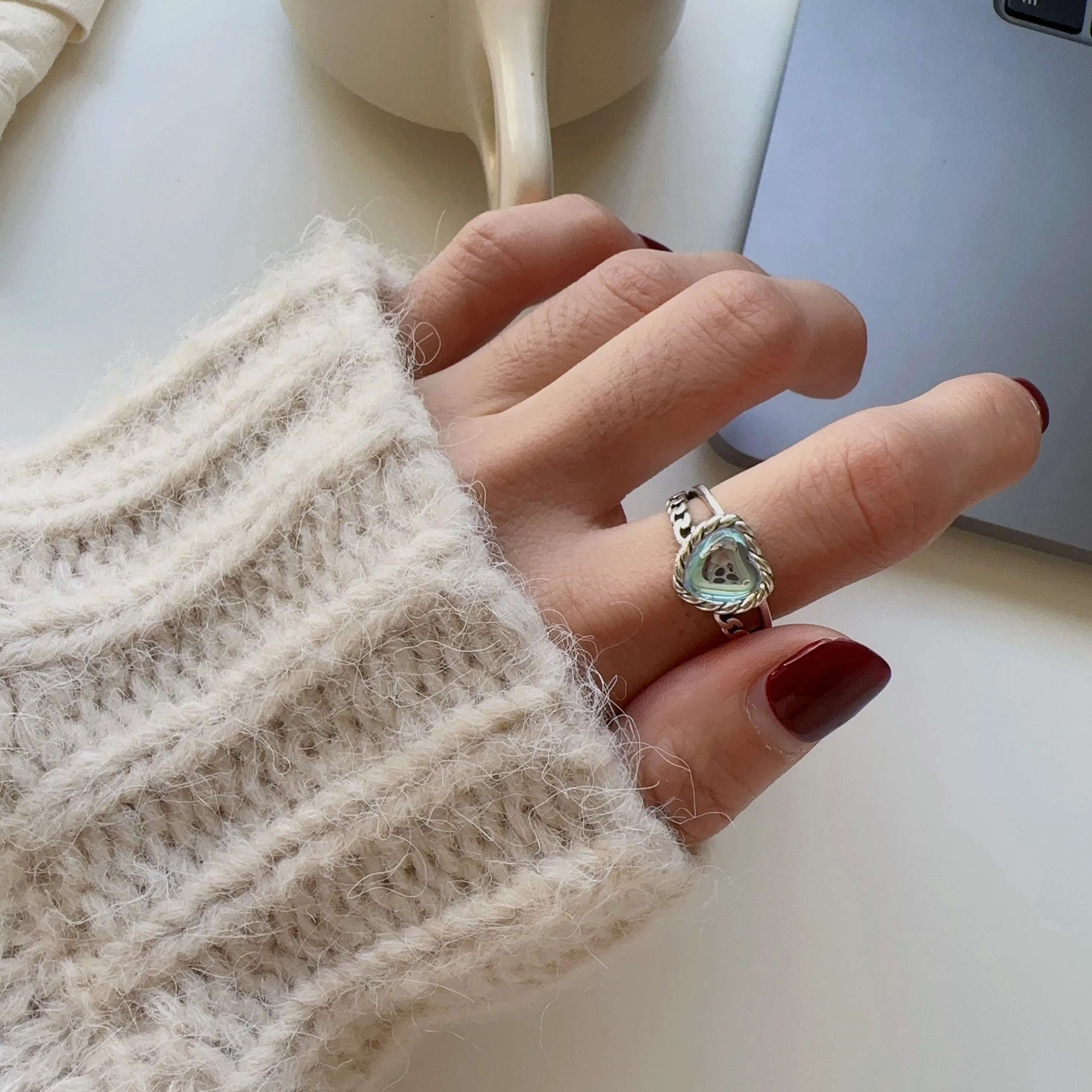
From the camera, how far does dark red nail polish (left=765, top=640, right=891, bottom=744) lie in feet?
1.13

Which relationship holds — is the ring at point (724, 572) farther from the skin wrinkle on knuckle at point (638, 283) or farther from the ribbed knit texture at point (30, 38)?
the ribbed knit texture at point (30, 38)

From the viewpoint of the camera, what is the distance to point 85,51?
2.01 feet

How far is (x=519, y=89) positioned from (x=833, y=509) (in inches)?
10.2

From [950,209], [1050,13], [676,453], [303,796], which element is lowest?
[303,796]

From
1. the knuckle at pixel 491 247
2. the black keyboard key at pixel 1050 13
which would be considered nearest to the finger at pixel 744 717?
the knuckle at pixel 491 247

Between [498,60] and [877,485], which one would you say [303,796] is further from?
[498,60]

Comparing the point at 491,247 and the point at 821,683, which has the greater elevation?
the point at 491,247

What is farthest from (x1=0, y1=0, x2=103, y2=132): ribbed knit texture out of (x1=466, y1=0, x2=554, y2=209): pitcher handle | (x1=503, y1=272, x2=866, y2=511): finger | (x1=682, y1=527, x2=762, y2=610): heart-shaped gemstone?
(x1=682, y1=527, x2=762, y2=610): heart-shaped gemstone

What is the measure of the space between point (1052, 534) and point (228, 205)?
53 cm

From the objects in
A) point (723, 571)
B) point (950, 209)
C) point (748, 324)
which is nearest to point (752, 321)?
point (748, 324)

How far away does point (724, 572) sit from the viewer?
364 millimetres

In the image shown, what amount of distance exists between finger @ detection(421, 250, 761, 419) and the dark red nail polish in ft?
0.59

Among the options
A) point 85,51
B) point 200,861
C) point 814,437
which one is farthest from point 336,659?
point 85,51

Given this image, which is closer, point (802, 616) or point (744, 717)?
point (744, 717)
